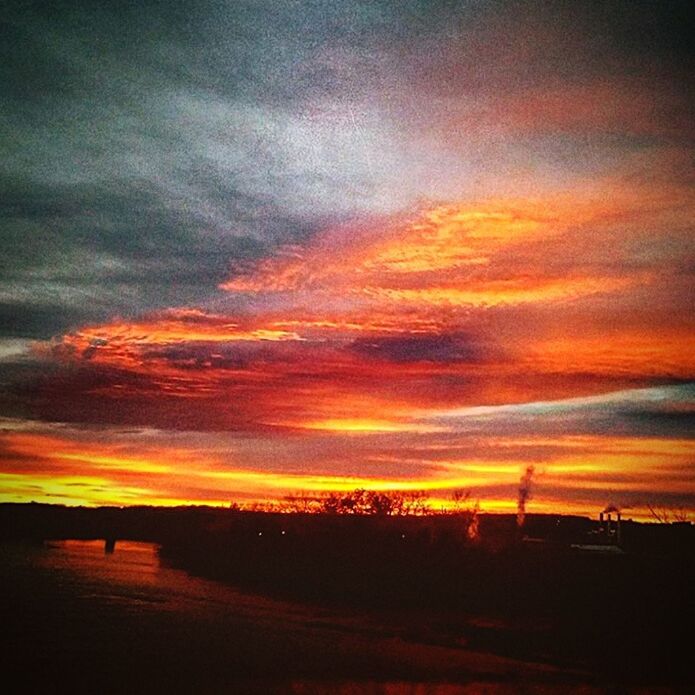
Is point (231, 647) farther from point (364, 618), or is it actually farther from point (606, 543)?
point (606, 543)

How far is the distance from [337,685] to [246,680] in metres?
2.53

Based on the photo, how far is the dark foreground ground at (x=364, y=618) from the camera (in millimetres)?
20859

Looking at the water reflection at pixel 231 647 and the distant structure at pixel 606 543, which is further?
the distant structure at pixel 606 543

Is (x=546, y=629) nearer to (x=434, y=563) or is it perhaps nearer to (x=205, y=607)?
(x=205, y=607)

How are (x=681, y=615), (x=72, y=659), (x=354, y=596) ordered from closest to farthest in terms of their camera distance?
1. (x=72, y=659)
2. (x=681, y=615)
3. (x=354, y=596)

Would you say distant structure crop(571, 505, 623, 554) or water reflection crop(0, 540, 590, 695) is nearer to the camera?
water reflection crop(0, 540, 590, 695)

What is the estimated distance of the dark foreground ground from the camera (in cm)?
2086

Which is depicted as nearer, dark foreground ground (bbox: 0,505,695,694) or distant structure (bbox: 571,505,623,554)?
dark foreground ground (bbox: 0,505,695,694)

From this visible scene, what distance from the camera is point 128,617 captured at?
104 ft

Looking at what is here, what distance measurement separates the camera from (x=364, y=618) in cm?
3603

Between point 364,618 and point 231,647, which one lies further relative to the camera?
point 364,618

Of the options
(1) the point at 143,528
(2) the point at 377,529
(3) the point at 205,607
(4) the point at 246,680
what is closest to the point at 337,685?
(4) the point at 246,680

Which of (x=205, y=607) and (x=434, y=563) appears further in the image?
(x=434, y=563)

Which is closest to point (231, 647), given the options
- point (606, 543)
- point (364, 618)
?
point (364, 618)
